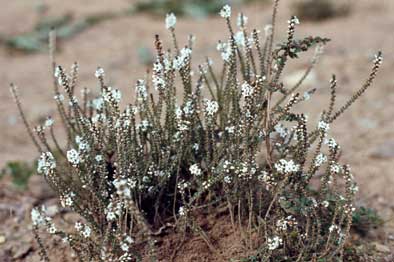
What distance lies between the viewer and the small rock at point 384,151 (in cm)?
381

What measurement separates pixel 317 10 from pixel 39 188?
4078mm

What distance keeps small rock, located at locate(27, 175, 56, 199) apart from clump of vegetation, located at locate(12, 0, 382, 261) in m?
0.70

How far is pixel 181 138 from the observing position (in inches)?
98.9

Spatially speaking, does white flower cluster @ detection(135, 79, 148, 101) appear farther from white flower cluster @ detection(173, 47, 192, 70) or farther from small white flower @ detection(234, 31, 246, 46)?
small white flower @ detection(234, 31, 246, 46)

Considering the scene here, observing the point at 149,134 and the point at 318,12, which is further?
the point at 318,12

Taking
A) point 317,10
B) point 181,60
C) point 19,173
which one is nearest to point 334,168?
point 181,60

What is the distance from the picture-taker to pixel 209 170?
256 cm

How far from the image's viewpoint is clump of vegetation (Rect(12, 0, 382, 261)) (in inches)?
91.2

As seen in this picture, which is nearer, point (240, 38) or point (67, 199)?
point (67, 199)

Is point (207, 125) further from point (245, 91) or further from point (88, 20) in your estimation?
point (88, 20)

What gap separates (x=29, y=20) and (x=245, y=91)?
524 cm

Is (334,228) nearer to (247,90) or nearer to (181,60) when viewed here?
(247,90)

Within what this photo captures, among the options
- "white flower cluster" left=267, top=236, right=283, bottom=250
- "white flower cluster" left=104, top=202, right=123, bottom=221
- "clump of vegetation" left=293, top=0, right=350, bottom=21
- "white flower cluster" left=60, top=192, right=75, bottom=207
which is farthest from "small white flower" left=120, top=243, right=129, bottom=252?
"clump of vegetation" left=293, top=0, right=350, bottom=21

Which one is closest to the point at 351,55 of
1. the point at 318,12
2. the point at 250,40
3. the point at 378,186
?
the point at 318,12
